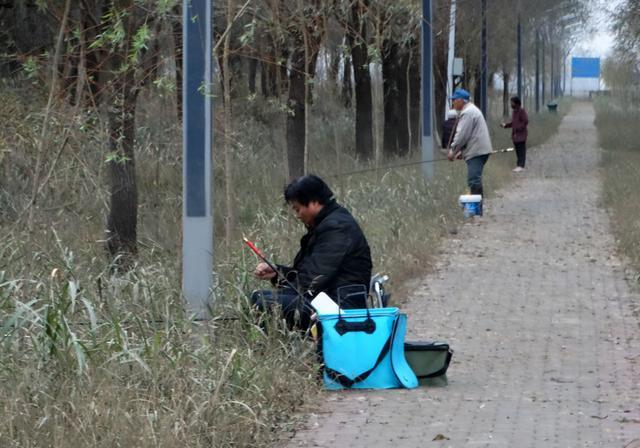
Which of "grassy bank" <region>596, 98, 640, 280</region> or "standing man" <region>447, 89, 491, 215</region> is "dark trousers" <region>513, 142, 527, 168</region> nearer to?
"grassy bank" <region>596, 98, 640, 280</region>

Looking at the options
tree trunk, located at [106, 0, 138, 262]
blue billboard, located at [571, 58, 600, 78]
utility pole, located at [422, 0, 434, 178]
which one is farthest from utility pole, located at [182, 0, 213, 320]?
blue billboard, located at [571, 58, 600, 78]

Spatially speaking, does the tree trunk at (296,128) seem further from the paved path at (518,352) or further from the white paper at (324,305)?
the white paper at (324,305)

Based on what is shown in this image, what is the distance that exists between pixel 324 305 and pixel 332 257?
45 cm

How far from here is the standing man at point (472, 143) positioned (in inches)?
740

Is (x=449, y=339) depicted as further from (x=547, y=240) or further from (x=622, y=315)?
(x=547, y=240)

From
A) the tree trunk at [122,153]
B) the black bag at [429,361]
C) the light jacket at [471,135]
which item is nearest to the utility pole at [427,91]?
the light jacket at [471,135]

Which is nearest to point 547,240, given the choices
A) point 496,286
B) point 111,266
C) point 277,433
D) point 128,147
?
point 496,286

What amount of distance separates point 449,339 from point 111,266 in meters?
2.43

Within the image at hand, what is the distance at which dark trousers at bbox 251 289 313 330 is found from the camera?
843 centimetres

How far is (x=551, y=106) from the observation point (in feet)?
255

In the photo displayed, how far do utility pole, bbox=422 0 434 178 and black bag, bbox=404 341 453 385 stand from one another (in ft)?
42.7

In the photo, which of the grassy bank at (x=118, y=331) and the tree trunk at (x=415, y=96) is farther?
the tree trunk at (x=415, y=96)

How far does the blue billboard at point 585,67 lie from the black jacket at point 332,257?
100015 millimetres

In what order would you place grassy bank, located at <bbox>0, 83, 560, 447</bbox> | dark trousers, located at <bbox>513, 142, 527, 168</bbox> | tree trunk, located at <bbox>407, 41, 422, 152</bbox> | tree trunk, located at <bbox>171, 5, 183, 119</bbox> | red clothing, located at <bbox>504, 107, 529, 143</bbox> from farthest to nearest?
tree trunk, located at <bbox>407, 41, 422, 152</bbox> < dark trousers, located at <bbox>513, 142, 527, 168</bbox> < red clothing, located at <bbox>504, 107, 529, 143</bbox> < tree trunk, located at <bbox>171, 5, 183, 119</bbox> < grassy bank, located at <bbox>0, 83, 560, 447</bbox>
